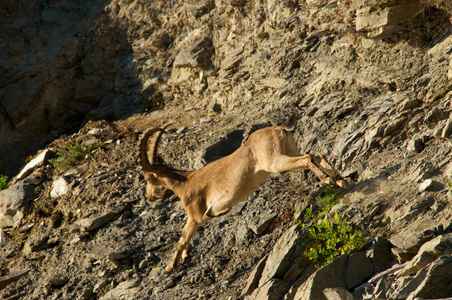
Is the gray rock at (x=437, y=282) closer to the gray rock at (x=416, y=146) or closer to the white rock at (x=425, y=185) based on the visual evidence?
the white rock at (x=425, y=185)

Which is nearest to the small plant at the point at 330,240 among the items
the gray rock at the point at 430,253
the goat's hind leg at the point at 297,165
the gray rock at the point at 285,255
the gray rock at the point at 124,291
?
the gray rock at the point at 285,255

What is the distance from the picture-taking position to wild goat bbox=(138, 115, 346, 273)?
29.2 feet

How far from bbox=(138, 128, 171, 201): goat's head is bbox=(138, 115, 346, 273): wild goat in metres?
0.03

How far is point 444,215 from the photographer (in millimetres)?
7652

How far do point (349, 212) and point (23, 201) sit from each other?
8263 millimetres

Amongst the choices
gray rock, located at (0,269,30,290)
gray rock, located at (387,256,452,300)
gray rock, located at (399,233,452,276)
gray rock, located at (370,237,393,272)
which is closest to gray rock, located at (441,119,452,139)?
gray rock, located at (370,237,393,272)

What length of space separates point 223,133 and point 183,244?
376 cm

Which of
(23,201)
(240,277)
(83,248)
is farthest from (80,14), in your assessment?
(240,277)

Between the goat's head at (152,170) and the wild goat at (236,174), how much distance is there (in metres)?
0.03

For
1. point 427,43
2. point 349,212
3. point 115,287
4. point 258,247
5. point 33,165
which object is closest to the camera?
point 349,212

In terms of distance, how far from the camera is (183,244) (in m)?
9.84

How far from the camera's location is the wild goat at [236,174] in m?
8.91

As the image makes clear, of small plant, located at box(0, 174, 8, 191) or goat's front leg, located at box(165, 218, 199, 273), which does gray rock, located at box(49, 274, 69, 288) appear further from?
small plant, located at box(0, 174, 8, 191)

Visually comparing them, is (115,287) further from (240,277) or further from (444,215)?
(444,215)
